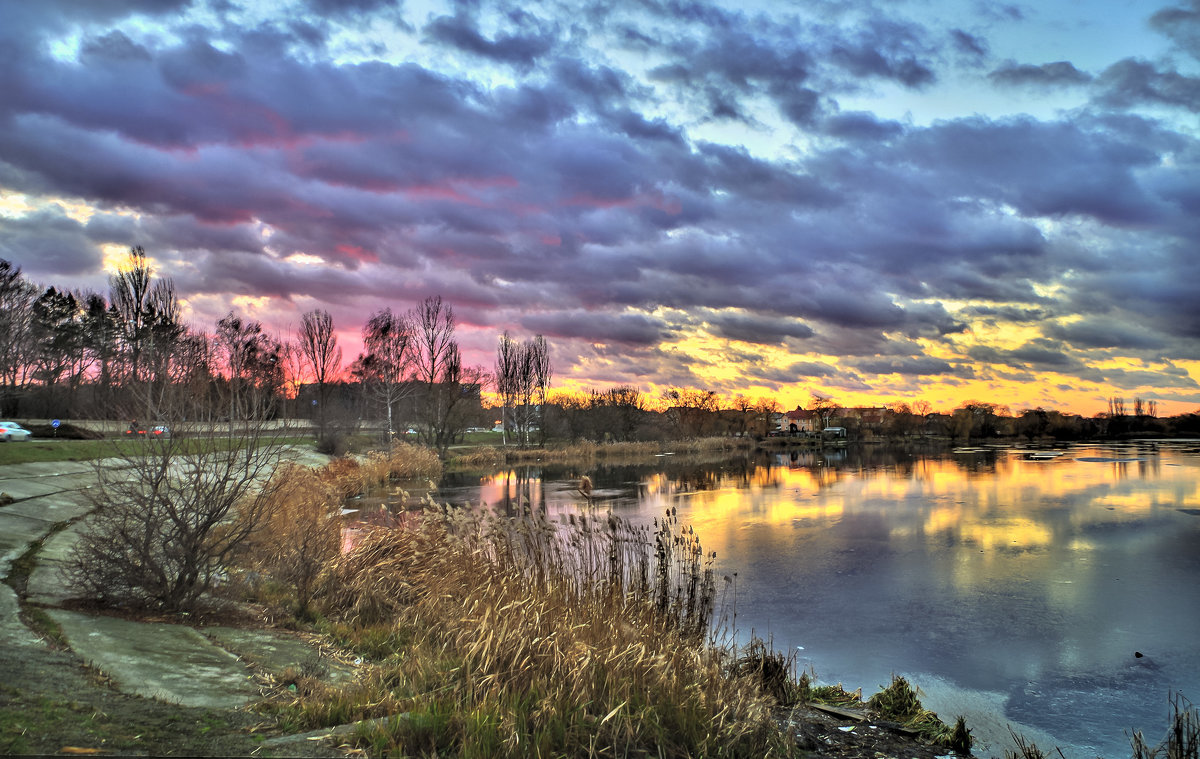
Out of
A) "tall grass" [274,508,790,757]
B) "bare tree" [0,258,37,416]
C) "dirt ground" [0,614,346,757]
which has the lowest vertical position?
"tall grass" [274,508,790,757]

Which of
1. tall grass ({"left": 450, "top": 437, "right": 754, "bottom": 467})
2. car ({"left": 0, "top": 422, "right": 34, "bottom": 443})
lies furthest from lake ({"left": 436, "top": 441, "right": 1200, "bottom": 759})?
tall grass ({"left": 450, "top": 437, "right": 754, "bottom": 467})

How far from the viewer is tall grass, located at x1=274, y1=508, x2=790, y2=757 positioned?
459 centimetres

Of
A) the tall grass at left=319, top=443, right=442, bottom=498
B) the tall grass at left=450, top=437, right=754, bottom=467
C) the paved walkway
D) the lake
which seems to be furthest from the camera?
the tall grass at left=450, top=437, right=754, bottom=467

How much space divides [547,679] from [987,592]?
9.54 metres

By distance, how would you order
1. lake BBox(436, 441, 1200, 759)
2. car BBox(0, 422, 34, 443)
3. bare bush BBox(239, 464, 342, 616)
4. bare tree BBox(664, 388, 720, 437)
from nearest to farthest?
lake BBox(436, 441, 1200, 759), bare bush BBox(239, 464, 342, 616), car BBox(0, 422, 34, 443), bare tree BBox(664, 388, 720, 437)

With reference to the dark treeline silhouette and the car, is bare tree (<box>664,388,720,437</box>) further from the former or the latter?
the car

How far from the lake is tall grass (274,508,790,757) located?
2.50 metres

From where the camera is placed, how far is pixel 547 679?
5.20 m

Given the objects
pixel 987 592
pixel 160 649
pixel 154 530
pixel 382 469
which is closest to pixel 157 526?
pixel 154 530

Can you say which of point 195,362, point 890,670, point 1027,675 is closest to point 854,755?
point 890,670

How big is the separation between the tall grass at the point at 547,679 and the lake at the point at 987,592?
8.20ft

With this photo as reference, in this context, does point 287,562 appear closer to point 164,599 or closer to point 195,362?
point 164,599

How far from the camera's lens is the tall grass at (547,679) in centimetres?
459

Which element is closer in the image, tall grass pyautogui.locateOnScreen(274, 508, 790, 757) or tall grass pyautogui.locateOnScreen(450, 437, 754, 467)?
tall grass pyautogui.locateOnScreen(274, 508, 790, 757)
